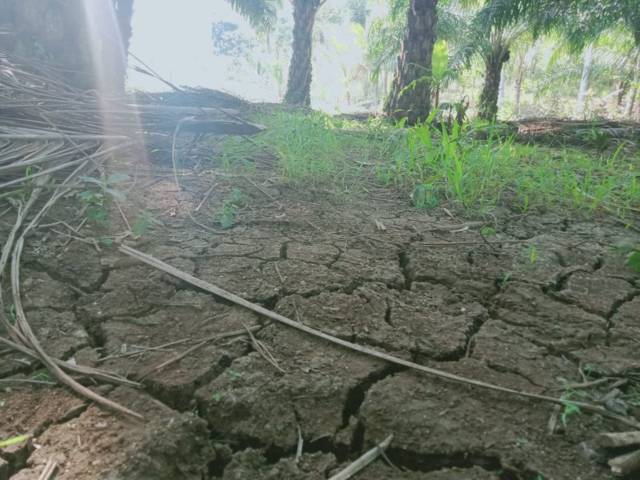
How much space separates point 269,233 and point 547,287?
109 cm

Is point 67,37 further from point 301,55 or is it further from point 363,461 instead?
point 301,55

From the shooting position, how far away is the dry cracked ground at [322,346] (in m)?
0.87

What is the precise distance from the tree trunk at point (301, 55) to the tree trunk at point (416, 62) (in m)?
3.31

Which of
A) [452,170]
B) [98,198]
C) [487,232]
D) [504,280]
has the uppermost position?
[452,170]

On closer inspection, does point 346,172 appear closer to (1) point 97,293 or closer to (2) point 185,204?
(2) point 185,204

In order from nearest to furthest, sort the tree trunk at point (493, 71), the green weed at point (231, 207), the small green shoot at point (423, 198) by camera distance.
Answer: the green weed at point (231, 207) → the small green shoot at point (423, 198) → the tree trunk at point (493, 71)

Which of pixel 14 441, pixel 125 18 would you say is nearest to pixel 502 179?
pixel 14 441

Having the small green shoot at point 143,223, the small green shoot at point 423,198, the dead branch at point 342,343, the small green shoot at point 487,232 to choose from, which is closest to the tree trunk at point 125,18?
the small green shoot at point 143,223

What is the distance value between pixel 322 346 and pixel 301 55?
8.05 metres

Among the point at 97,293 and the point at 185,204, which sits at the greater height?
the point at 185,204

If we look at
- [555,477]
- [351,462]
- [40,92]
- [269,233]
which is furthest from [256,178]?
[555,477]

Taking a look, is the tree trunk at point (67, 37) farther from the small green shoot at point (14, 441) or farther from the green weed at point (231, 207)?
the small green shoot at point (14, 441)

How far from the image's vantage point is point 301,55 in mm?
8219

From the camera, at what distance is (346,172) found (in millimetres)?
2619
